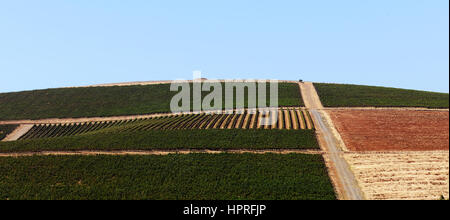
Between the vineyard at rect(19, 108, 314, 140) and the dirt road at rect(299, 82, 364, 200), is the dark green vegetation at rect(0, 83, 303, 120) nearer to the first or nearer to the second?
the vineyard at rect(19, 108, 314, 140)

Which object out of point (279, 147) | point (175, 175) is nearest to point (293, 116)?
point (279, 147)

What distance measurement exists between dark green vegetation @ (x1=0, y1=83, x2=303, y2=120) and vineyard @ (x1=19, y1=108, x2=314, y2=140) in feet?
18.0

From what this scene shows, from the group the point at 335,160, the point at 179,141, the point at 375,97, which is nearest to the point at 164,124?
the point at 179,141

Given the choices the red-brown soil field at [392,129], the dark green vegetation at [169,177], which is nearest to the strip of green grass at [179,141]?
the dark green vegetation at [169,177]

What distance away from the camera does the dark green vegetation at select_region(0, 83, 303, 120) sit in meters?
67.6

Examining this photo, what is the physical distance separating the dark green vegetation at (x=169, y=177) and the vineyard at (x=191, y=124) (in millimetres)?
11824

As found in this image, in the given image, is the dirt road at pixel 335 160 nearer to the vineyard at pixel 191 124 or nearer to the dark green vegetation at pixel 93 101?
the vineyard at pixel 191 124

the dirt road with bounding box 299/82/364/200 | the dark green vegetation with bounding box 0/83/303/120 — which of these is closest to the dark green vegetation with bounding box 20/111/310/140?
the dirt road with bounding box 299/82/364/200

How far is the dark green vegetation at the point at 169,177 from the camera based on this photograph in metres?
31.8

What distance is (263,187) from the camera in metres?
32.4

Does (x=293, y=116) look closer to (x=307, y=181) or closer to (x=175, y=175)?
(x=307, y=181)

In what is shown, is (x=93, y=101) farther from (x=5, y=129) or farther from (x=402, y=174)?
(x=402, y=174)

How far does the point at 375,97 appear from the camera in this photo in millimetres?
67375
